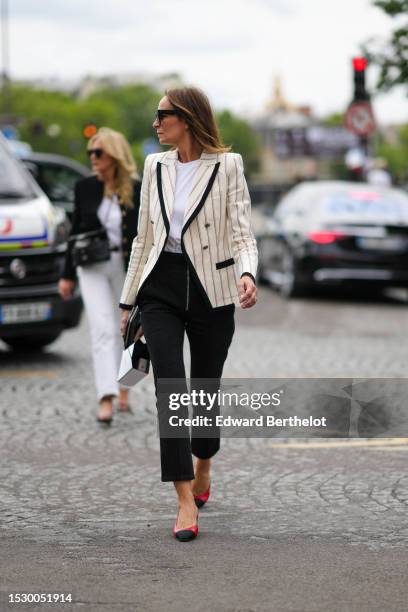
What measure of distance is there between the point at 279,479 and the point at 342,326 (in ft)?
24.0

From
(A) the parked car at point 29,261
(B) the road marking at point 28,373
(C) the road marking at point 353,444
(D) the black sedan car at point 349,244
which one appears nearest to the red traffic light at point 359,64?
(D) the black sedan car at point 349,244

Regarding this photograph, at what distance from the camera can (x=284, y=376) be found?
9.86 metres

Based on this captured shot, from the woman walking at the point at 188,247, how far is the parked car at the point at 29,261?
15.4 feet

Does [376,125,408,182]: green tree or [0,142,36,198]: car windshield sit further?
[376,125,408,182]: green tree

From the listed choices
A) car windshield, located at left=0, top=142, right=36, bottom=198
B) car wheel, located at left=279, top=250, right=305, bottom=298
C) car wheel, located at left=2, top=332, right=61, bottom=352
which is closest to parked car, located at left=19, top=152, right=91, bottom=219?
car wheel, located at left=279, top=250, right=305, bottom=298

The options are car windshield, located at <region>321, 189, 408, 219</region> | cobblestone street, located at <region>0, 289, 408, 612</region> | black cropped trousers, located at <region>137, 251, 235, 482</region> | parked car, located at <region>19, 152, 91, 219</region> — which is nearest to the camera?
cobblestone street, located at <region>0, 289, 408, 612</region>

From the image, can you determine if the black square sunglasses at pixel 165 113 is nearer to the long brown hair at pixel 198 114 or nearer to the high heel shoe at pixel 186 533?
the long brown hair at pixel 198 114

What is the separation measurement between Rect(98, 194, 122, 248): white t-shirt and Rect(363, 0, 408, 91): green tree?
989 centimetres

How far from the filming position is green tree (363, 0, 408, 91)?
17.3 meters

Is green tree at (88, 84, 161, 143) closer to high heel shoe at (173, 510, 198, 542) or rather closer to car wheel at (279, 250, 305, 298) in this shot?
car wheel at (279, 250, 305, 298)

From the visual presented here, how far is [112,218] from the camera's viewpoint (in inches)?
316

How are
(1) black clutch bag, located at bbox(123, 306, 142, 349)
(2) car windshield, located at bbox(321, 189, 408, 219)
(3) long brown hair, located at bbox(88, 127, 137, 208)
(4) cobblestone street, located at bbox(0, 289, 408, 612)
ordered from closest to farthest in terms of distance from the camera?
(4) cobblestone street, located at bbox(0, 289, 408, 612), (1) black clutch bag, located at bbox(123, 306, 142, 349), (3) long brown hair, located at bbox(88, 127, 137, 208), (2) car windshield, located at bbox(321, 189, 408, 219)

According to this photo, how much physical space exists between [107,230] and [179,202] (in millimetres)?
2782

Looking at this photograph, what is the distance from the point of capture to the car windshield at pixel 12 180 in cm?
1026
